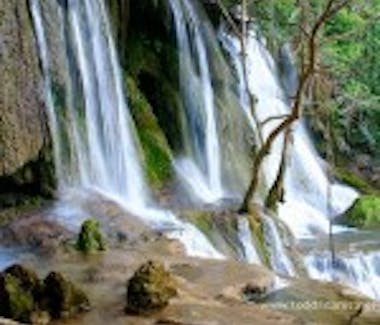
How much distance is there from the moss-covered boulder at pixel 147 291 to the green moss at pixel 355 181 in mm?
16050

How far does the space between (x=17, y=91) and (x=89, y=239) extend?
2516mm

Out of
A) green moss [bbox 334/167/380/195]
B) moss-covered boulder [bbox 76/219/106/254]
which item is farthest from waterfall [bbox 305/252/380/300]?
green moss [bbox 334/167/380/195]

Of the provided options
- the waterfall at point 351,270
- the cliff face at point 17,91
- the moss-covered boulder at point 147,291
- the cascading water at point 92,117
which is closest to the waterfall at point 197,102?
the cascading water at point 92,117

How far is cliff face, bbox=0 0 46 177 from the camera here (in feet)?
45.3

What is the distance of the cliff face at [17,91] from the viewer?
13805mm

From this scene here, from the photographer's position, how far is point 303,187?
24359 mm

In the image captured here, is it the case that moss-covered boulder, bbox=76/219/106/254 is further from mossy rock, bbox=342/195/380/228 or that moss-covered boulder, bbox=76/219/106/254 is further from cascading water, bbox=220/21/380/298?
mossy rock, bbox=342/195/380/228

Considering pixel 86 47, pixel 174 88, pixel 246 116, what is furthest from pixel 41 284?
pixel 246 116

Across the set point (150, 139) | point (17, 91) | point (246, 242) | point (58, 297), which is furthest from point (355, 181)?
point (58, 297)

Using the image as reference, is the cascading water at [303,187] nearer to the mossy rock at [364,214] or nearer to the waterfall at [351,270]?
the waterfall at [351,270]

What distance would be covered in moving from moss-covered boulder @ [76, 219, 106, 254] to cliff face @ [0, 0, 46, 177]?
1654mm

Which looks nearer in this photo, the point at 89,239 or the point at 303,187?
the point at 89,239

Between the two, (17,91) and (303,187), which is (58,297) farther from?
(303,187)

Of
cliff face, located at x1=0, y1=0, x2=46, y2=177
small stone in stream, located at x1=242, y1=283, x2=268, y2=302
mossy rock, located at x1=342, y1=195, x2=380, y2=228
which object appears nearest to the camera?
small stone in stream, located at x1=242, y1=283, x2=268, y2=302
